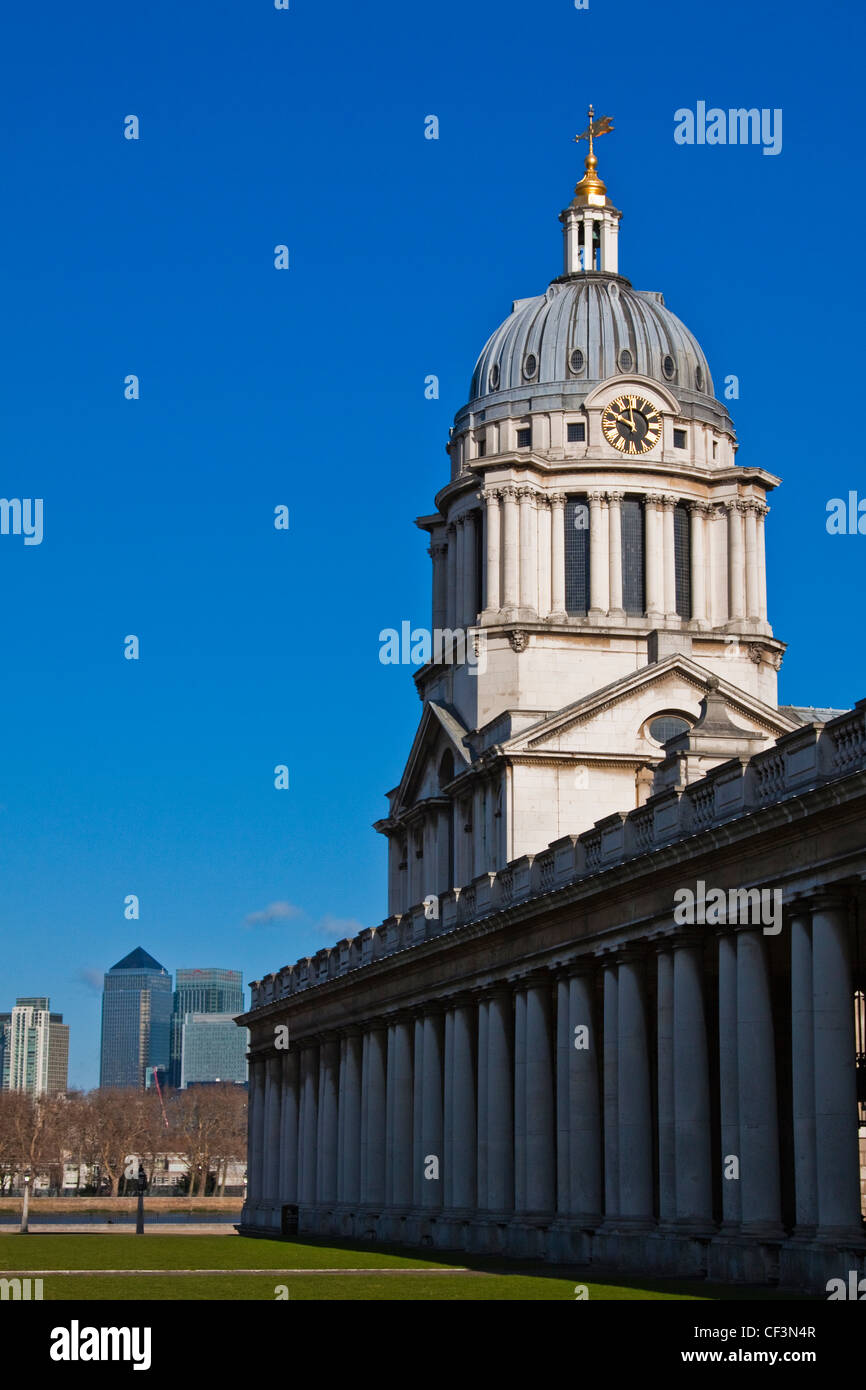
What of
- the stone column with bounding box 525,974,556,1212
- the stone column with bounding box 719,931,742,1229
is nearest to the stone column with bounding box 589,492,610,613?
the stone column with bounding box 525,974,556,1212

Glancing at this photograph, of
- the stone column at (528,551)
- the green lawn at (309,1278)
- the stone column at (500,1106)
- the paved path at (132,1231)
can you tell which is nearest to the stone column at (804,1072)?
the green lawn at (309,1278)

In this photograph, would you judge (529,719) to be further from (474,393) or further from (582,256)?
(582,256)

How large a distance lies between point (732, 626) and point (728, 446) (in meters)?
9.45

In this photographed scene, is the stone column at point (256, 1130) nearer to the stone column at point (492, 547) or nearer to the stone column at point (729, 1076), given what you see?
the stone column at point (492, 547)

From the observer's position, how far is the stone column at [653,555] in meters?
91.1

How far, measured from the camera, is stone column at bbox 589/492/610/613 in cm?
9050

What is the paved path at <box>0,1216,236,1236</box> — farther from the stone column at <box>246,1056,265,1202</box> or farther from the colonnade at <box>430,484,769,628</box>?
the colonnade at <box>430,484,769,628</box>

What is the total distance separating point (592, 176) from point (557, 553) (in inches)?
787

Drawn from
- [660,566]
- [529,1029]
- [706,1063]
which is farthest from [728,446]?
[706,1063]

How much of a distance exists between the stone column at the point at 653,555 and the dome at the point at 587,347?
17.7 feet

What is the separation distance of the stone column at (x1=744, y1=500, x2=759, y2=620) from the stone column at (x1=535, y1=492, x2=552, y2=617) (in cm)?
812

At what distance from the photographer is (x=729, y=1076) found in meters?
50.8
